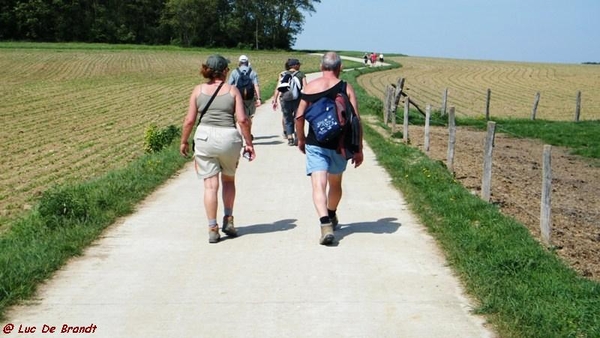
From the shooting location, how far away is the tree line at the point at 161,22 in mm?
107438

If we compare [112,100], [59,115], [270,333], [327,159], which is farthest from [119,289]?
[112,100]

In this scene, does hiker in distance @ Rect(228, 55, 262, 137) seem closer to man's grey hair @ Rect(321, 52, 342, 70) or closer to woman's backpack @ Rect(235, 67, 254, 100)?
woman's backpack @ Rect(235, 67, 254, 100)

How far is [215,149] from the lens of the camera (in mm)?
6863

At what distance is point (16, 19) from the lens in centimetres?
10575

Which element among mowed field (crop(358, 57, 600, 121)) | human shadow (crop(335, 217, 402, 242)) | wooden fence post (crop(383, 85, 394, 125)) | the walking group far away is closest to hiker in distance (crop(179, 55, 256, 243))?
the walking group far away

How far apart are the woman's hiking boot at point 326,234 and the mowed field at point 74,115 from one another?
5.05 m

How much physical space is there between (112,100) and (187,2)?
78561 mm

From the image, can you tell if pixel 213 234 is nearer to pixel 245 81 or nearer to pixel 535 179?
pixel 245 81

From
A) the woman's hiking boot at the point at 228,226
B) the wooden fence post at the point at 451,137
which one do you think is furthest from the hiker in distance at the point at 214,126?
the wooden fence post at the point at 451,137

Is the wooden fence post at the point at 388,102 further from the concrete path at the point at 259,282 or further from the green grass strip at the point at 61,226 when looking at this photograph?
the concrete path at the point at 259,282

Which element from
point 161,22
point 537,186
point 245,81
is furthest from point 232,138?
point 161,22

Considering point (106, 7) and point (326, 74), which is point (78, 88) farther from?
point (106, 7)

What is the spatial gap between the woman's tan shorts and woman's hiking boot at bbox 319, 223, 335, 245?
39.5 inches

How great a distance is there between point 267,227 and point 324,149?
115 centimetres
